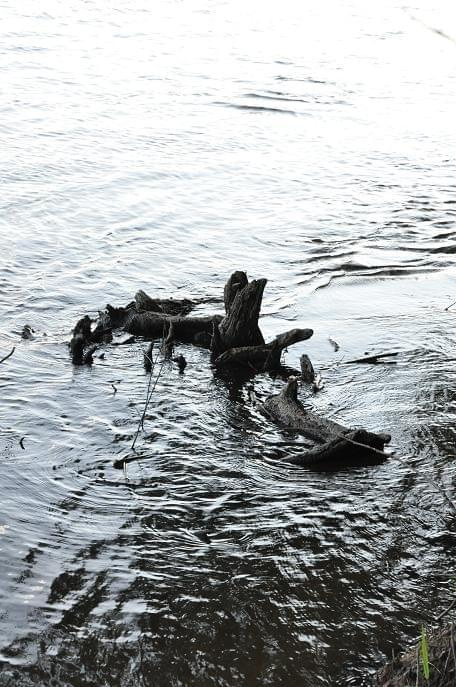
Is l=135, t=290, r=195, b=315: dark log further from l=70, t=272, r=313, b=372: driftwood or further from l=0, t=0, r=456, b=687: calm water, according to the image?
l=0, t=0, r=456, b=687: calm water

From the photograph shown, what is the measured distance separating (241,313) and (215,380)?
0.59m

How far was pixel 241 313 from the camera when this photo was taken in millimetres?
7762

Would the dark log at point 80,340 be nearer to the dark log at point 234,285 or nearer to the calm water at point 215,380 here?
the calm water at point 215,380

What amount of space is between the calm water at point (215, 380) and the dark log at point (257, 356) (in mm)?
166

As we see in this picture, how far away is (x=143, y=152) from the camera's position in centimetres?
1433

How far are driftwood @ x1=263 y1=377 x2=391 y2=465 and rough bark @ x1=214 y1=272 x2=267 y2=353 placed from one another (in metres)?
0.84

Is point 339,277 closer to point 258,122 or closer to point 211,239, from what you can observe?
point 211,239

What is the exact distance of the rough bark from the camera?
7652 mm

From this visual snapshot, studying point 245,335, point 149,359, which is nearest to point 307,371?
point 245,335

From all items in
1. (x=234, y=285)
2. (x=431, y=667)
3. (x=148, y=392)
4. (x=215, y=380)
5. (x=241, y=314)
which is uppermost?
(x=431, y=667)

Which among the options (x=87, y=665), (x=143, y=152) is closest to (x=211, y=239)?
(x=143, y=152)

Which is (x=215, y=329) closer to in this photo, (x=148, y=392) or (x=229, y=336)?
(x=229, y=336)

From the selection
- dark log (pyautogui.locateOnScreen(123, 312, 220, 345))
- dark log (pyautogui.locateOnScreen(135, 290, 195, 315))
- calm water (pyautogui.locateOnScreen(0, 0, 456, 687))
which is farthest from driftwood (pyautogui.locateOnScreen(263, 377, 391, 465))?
dark log (pyautogui.locateOnScreen(135, 290, 195, 315))

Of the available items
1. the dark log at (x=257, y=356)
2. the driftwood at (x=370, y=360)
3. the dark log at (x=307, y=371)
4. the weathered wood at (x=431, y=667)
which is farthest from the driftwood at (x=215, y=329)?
the weathered wood at (x=431, y=667)
